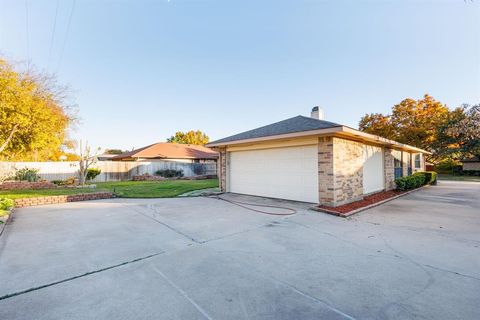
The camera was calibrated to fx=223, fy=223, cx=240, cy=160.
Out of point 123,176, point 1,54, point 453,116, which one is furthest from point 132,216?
point 453,116

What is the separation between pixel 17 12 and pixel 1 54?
4.07 meters

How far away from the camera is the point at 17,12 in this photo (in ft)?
28.5

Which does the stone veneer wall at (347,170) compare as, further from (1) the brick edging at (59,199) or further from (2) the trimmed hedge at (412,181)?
(1) the brick edging at (59,199)

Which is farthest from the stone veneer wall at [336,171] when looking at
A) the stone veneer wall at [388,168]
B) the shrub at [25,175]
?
A: the shrub at [25,175]

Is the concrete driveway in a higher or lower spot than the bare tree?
lower

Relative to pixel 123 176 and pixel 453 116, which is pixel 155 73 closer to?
pixel 123 176

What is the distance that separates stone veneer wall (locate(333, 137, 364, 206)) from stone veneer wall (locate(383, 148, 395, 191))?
3.13 meters

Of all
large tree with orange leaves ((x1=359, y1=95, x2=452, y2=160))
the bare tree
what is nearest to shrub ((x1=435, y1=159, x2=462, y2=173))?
large tree with orange leaves ((x1=359, y1=95, x2=452, y2=160))

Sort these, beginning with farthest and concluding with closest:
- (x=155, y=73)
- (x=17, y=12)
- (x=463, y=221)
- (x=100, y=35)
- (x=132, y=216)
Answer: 1. (x=155, y=73)
2. (x=100, y=35)
3. (x=17, y=12)
4. (x=132, y=216)
5. (x=463, y=221)

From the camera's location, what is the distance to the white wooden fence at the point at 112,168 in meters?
16.4

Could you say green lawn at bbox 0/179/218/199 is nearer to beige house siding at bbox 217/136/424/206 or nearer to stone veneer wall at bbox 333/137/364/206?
beige house siding at bbox 217/136/424/206

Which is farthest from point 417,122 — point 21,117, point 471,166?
point 21,117

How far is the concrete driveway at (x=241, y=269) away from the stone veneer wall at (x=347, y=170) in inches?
70.5

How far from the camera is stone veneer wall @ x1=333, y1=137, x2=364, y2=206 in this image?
753 centimetres
